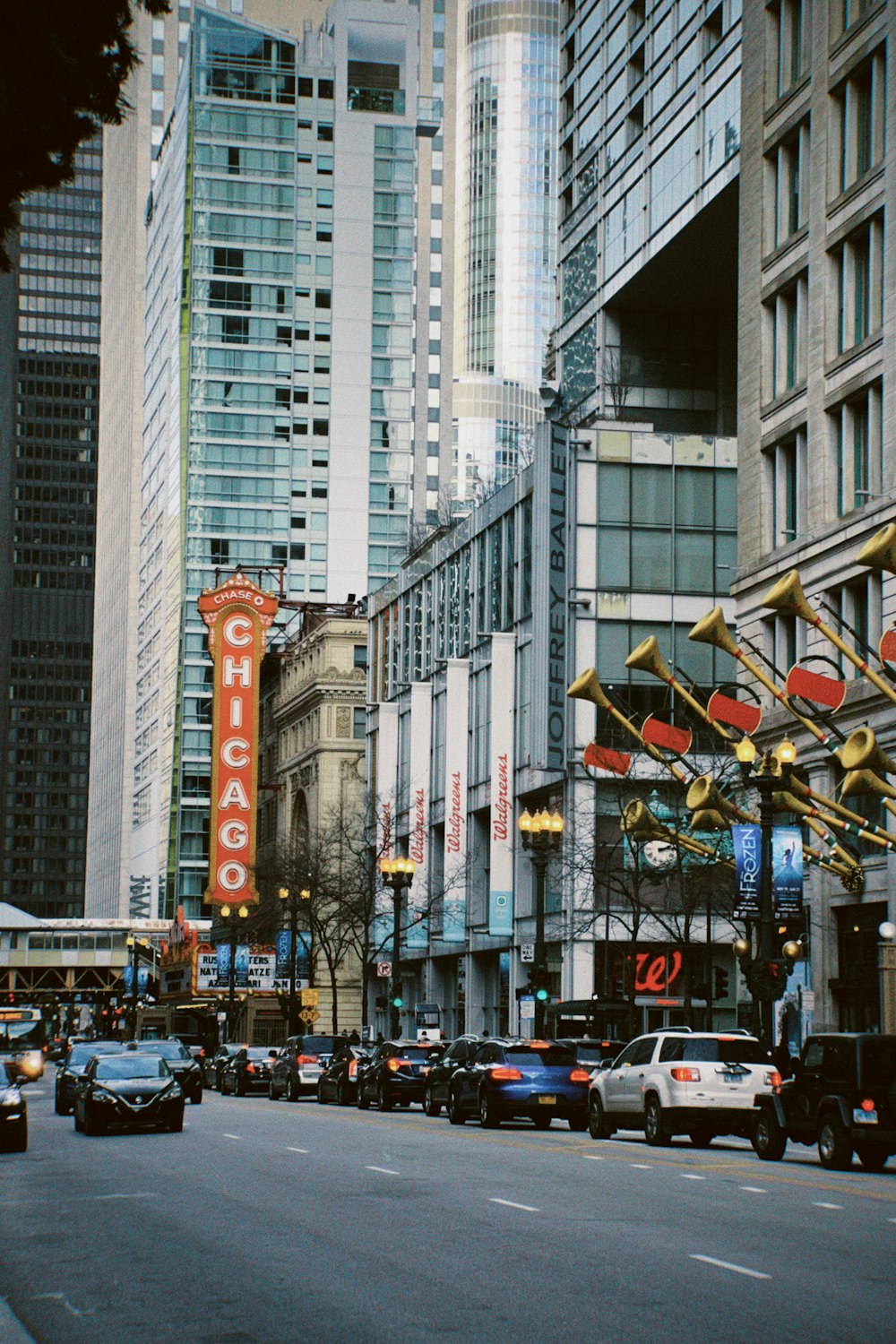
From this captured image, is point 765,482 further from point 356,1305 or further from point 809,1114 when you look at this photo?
point 356,1305

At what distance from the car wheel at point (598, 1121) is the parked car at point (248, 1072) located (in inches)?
1040

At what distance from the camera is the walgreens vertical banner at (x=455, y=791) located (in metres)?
74.1

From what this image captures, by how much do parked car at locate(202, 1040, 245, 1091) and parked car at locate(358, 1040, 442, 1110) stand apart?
15.8 metres

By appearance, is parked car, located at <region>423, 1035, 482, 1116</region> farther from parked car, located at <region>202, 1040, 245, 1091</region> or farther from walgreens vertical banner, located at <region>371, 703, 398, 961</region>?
walgreens vertical banner, located at <region>371, 703, 398, 961</region>

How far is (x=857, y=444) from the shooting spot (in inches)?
1842

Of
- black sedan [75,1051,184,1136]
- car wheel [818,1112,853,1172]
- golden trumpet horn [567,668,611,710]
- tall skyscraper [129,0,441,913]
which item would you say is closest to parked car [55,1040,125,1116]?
black sedan [75,1051,184,1136]

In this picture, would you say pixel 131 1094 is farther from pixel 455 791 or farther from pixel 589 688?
pixel 455 791

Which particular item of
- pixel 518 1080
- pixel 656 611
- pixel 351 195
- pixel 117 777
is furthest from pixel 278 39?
pixel 518 1080

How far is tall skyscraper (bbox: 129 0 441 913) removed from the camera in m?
140

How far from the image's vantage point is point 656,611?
6706cm

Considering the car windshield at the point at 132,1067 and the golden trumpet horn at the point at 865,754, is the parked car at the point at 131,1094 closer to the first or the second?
the car windshield at the point at 132,1067

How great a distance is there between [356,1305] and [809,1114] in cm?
1300


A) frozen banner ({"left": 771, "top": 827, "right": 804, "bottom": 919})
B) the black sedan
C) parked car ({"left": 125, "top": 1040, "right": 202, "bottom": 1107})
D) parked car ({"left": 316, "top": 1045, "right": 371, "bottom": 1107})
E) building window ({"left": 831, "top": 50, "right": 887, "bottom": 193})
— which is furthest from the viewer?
parked car ({"left": 316, "top": 1045, "right": 371, "bottom": 1107})

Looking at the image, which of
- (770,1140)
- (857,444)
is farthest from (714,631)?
(770,1140)
